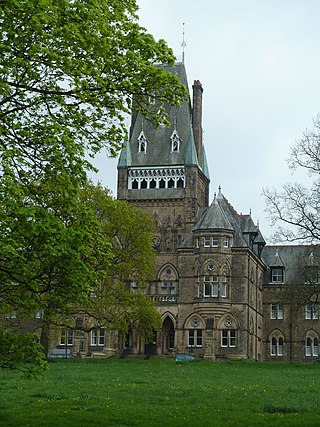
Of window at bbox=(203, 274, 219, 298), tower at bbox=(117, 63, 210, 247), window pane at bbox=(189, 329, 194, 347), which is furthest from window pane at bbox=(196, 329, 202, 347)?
tower at bbox=(117, 63, 210, 247)

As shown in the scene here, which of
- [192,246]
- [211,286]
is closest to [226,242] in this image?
[192,246]

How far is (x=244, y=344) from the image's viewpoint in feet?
217

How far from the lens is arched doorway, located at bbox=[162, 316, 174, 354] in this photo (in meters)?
70.7

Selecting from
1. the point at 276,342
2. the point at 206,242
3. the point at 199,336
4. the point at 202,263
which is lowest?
the point at 276,342

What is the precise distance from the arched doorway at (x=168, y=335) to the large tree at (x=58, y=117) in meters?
53.1

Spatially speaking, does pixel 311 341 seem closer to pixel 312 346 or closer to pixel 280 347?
pixel 312 346

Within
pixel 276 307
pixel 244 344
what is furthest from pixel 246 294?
pixel 276 307

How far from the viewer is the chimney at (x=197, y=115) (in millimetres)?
79188

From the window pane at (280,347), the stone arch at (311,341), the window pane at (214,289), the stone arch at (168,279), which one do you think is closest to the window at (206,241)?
the window pane at (214,289)

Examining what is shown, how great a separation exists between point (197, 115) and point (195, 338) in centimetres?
2538

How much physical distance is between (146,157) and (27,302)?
6132cm

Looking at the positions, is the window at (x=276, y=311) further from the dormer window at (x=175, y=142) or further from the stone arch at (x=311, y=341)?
the dormer window at (x=175, y=142)

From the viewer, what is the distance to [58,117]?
55.9ft

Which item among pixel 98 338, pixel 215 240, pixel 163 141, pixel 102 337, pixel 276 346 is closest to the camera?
pixel 215 240
